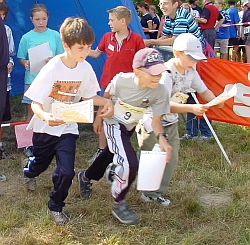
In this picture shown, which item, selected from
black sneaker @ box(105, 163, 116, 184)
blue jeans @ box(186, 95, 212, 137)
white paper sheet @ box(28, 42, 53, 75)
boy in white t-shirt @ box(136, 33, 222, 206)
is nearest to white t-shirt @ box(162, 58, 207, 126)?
boy in white t-shirt @ box(136, 33, 222, 206)

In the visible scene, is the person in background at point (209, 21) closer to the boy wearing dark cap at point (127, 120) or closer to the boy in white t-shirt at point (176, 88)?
the boy in white t-shirt at point (176, 88)

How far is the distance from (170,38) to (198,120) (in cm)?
118

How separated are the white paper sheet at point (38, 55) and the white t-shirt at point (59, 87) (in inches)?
62.8

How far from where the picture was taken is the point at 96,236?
3434 millimetres

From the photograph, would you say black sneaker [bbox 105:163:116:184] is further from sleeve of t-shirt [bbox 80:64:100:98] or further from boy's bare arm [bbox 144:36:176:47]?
boy's bare arm [bbox 144:36:176:47]

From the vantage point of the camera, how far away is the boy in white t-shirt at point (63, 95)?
327 centimetres

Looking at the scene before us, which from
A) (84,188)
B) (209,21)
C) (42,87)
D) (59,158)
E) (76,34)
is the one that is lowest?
(84,188)

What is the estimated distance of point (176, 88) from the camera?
13.4 ft

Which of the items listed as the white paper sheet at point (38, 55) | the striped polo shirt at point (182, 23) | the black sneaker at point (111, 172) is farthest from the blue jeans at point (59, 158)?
the striped polo shirt at point (182, 23)

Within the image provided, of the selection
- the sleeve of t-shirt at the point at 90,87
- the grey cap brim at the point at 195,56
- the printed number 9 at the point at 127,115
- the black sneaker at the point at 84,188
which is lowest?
the black sneaker at the point at 84,188

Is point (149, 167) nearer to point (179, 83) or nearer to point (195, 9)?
point (179, 83)

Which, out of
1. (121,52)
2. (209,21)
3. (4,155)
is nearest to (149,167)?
(121,52)

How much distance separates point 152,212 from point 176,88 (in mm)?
1072

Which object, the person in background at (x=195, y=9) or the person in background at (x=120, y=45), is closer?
the person in background at (x=120, y=45)
